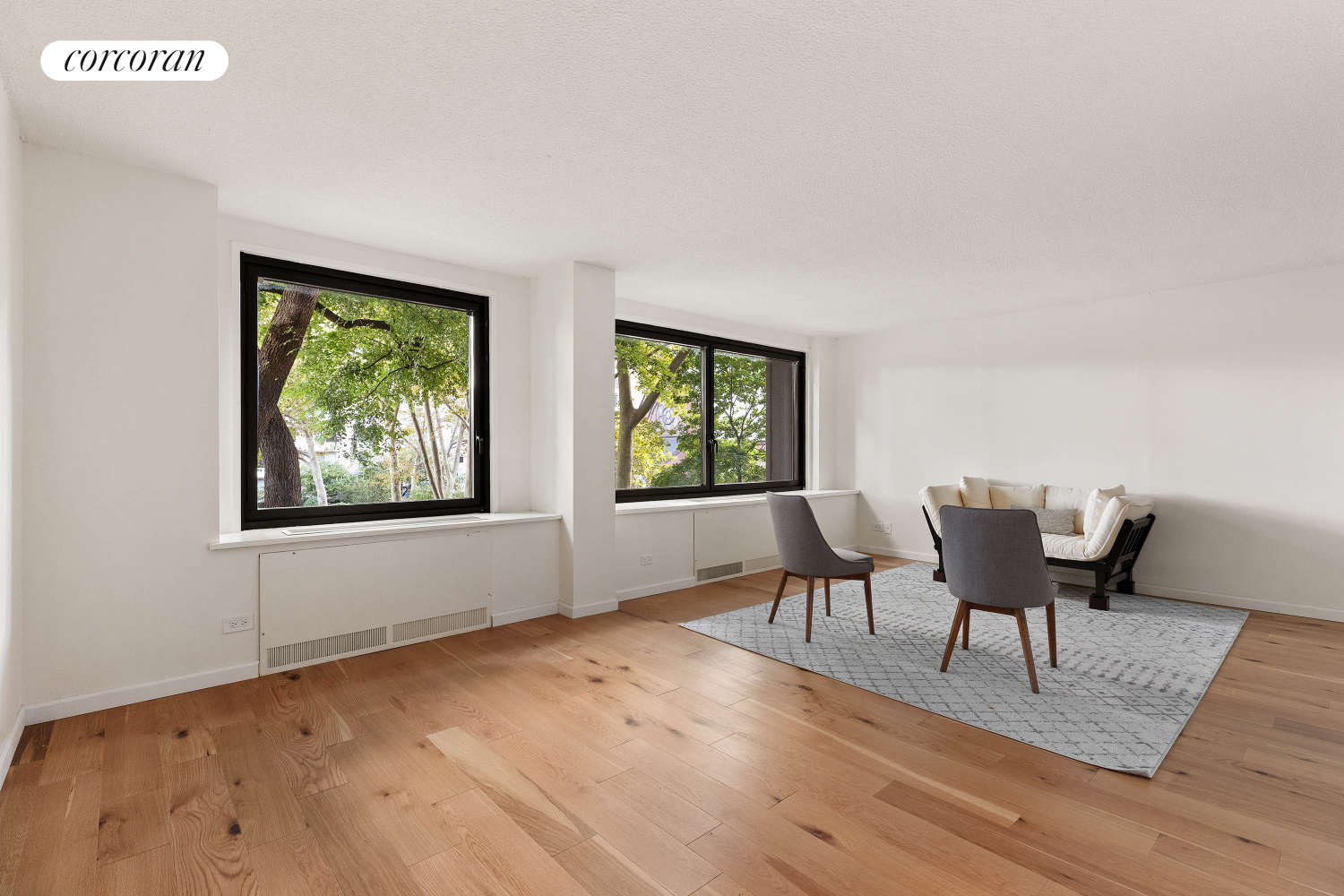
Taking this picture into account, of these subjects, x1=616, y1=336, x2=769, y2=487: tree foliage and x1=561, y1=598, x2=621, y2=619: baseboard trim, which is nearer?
x1=561, y1=598, x2=621, y2=619: baseboard trim

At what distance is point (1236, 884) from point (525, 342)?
445 cm

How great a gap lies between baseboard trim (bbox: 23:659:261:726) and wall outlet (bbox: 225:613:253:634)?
0.56 ft

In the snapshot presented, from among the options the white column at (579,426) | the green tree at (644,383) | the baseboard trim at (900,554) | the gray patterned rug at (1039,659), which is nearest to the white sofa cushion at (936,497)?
the gray patterned rug at (1039,659)

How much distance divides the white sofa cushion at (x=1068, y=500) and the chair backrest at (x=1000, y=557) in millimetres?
2481

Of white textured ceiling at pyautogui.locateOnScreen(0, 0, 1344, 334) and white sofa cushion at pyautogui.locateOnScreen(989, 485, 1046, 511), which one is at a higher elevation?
white textured ceiling at pyautogui.locateOnScreen(0, 0, 1344, 334)

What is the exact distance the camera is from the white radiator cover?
3320mm

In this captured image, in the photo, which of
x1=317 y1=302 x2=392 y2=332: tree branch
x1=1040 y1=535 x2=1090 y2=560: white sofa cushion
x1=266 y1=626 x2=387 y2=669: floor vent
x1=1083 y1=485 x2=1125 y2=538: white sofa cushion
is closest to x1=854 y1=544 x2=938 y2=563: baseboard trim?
x1=1040 y1=535 x2=1090 y2=560: white sofa cushion

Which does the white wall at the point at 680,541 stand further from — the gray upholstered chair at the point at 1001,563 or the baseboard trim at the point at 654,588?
the gray upholstered chair at the point at 1001,563

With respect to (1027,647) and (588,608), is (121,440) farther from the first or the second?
(1027,647)

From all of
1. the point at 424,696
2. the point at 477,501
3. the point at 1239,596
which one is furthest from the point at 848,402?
the point at 424,696

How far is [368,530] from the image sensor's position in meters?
3.67

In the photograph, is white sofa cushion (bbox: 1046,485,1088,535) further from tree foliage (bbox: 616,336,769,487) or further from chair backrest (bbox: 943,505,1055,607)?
tree foliage (bbox: 616,336,769,487)

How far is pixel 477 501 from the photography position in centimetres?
461

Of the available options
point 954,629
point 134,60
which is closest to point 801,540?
point 954,629
